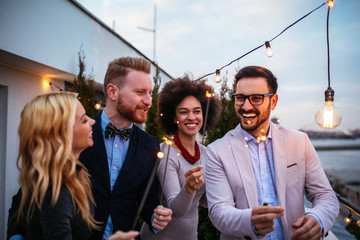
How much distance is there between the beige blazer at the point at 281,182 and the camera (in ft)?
5.79

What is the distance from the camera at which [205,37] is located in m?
6.80

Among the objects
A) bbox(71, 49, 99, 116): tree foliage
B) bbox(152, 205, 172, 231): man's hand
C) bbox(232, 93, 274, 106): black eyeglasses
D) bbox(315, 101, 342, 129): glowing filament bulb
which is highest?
bbox(71, 49, 99, 116): tree foliage

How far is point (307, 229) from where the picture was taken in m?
1.55

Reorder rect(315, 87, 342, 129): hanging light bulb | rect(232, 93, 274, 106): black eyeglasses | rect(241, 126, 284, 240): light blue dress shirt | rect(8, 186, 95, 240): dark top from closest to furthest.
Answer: rect(8, 186, 95, 240): dark top → rect(241, 126, 284, 240): light blue dress shirt → rect(232, 93, 274, 106): black eyeglasses → rect(315, 87, 342, 129): hanging light bulb

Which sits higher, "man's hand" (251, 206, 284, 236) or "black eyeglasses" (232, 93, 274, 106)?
"black eyeglasses" (232, 93, 274, 106)

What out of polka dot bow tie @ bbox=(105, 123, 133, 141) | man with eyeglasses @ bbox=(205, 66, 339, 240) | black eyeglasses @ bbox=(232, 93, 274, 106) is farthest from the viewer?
polka dot bow tie @ bbox=(105, 123, 133, 141)

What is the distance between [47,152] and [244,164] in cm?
147

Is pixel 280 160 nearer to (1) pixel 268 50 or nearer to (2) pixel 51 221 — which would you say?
(1) pixel 268 50

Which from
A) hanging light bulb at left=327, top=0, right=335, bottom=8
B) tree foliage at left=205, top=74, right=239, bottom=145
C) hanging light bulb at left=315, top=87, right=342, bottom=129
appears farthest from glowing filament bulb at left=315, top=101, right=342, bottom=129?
tree foliage at left=205, top=74, right=239, bottom=145

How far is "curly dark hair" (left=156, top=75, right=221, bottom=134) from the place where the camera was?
3.11 meters

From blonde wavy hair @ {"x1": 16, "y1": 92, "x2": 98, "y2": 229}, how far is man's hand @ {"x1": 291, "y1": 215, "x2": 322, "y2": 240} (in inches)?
55.9

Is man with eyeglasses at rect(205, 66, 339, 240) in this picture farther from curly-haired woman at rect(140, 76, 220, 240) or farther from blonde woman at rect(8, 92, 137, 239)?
blonde woman at rect(8, 92, 137, 239)

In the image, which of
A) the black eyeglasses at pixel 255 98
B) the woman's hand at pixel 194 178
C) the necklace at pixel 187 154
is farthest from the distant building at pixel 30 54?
the black eyeglasses at pixel 255 98

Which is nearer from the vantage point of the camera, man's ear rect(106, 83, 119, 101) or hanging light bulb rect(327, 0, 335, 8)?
hanging light bulb rect(327, 0, 335, 8)
